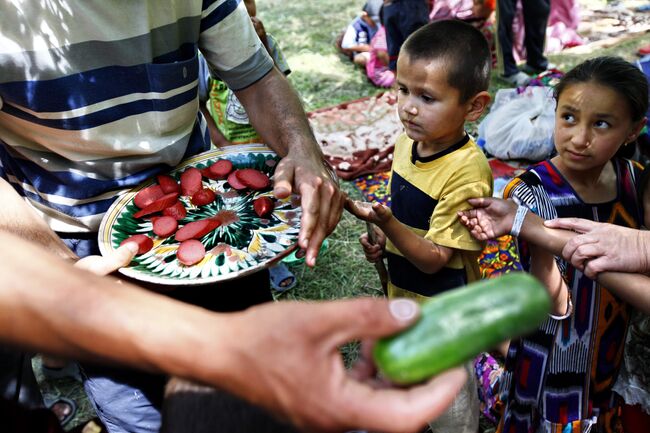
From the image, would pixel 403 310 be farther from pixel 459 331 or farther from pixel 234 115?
pixel 234 115

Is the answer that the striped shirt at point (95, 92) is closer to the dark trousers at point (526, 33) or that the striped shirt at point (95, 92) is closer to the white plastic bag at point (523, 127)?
the white plastic bag at point (523, 127)

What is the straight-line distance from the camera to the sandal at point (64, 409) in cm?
282

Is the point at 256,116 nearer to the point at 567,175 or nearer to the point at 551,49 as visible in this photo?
the point at 567,175

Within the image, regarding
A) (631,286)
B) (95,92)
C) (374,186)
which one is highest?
(95,92)

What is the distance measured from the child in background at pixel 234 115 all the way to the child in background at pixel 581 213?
1.83 m

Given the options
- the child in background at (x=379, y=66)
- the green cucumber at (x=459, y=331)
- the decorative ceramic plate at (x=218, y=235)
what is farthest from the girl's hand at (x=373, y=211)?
the child in background at (x=379, y=66)

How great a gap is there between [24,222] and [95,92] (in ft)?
1.61

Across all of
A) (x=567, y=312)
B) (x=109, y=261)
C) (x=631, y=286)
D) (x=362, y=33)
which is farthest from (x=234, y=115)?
(x=362, y=33)

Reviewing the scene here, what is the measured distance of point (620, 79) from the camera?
186 centimetres

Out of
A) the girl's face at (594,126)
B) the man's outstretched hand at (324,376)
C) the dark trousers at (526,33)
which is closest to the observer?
the man's outstretched hand at (324,376)

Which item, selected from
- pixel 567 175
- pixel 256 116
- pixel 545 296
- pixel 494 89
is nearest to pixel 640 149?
pixel 567 175

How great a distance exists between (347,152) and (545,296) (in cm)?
412

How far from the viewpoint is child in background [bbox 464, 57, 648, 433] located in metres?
A: 1.87

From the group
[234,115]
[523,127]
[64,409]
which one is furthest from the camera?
[523,127]
